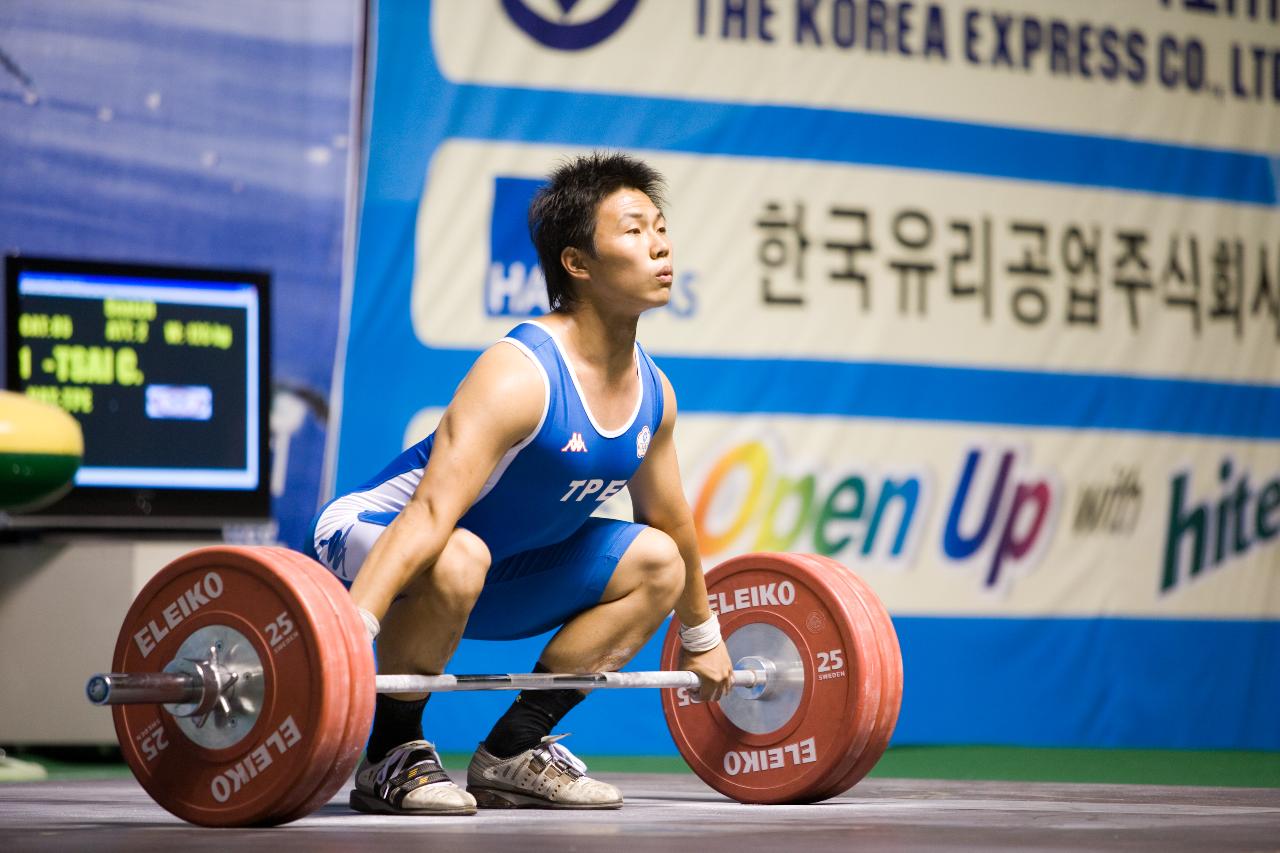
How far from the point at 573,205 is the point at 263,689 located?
1001 mm

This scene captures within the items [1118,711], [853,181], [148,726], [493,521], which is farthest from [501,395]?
[1118,711]

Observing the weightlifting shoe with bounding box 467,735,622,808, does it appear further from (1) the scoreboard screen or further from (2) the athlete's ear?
(1) the scoreboard screen

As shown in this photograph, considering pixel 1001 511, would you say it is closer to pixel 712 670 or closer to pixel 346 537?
pixel 712 670

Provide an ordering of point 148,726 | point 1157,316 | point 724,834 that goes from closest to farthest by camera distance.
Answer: point 724,834, point 148,726, point 1157,316

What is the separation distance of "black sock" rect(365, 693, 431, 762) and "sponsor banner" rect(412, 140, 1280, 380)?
7.47 feet

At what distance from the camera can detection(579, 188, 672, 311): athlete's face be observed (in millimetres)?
3084

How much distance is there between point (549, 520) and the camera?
306 centimetres

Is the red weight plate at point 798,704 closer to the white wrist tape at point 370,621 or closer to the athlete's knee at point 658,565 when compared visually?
the athlete's knee at point 658,565

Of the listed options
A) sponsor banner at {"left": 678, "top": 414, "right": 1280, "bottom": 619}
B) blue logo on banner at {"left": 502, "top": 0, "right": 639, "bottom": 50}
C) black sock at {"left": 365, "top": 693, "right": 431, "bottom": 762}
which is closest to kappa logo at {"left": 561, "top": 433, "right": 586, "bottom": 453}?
black sock at {"left": 365, "top": 693, "right": 431, "bottom": 762}

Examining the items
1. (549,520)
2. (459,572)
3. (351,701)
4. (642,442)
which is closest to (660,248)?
(642,442)

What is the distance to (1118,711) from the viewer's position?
5922 mm

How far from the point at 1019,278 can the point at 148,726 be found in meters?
3.81

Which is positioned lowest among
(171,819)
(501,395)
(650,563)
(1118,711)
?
(1118,711)

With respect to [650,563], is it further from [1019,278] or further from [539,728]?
[1019,278]
